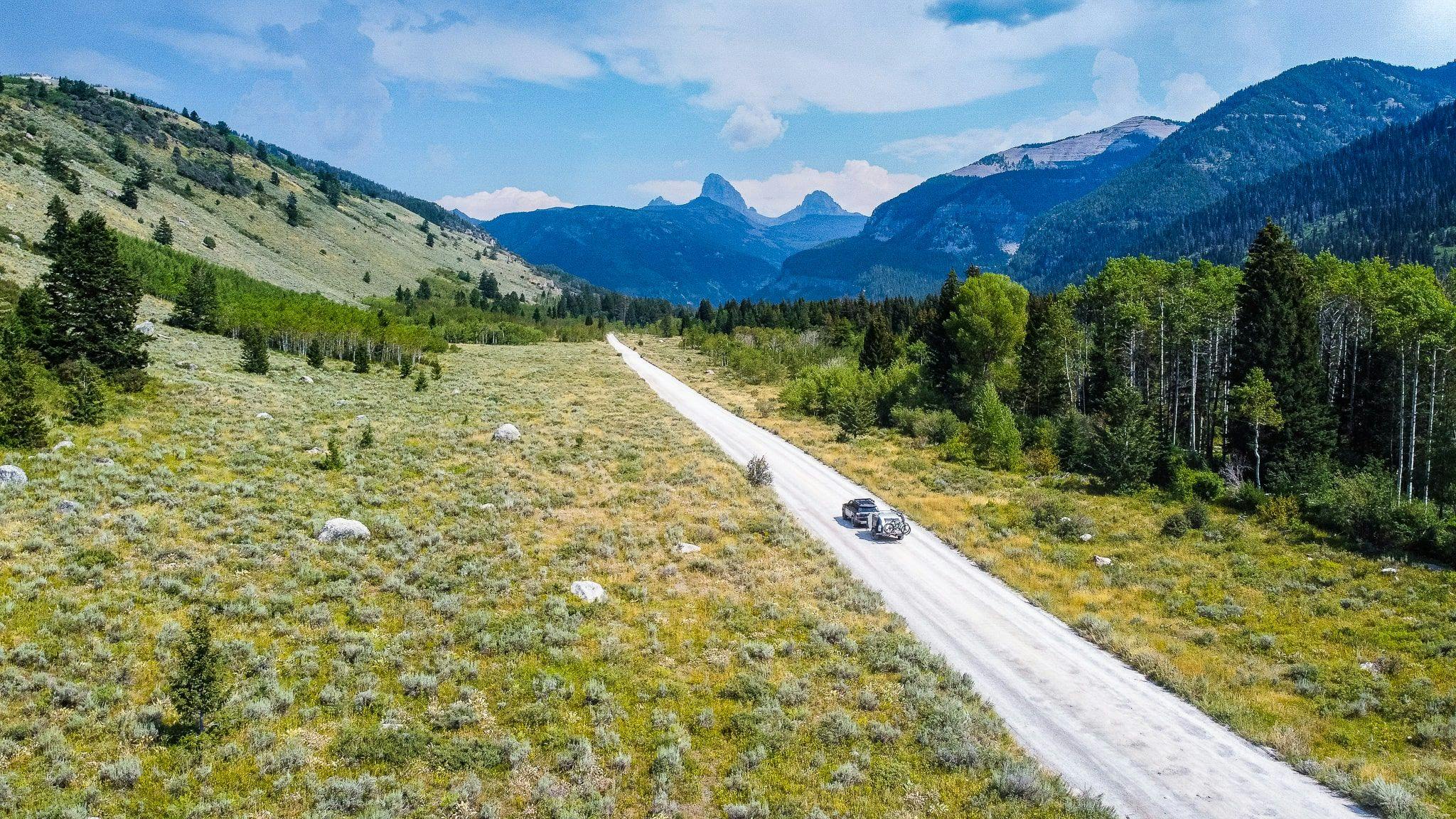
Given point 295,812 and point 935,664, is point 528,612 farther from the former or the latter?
point 935,664

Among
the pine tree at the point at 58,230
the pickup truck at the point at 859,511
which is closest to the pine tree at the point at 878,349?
the pickup truck at the point at 859,511

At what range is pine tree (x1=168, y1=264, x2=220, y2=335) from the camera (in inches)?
2891

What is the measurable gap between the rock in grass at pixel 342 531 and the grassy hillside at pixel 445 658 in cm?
79

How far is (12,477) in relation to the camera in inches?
918

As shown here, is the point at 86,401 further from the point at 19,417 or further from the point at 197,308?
the point at 197,308

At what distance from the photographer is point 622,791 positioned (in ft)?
40.1

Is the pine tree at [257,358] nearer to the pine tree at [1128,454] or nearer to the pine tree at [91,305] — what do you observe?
the pine tree at [91,305]

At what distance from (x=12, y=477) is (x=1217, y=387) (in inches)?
2577

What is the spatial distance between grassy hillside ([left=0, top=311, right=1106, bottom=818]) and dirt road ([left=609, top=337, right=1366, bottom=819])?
131 centimetres

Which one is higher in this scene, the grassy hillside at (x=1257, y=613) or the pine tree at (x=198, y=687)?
the pine tree at (x=198, y=687)

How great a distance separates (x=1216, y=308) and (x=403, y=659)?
173 ft

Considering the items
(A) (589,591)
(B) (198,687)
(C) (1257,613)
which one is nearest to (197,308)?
(A) (589,591)

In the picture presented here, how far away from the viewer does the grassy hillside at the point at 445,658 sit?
39.2 ft

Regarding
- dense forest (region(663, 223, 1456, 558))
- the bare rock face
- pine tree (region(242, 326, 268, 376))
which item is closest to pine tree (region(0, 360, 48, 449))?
the bare rock face
